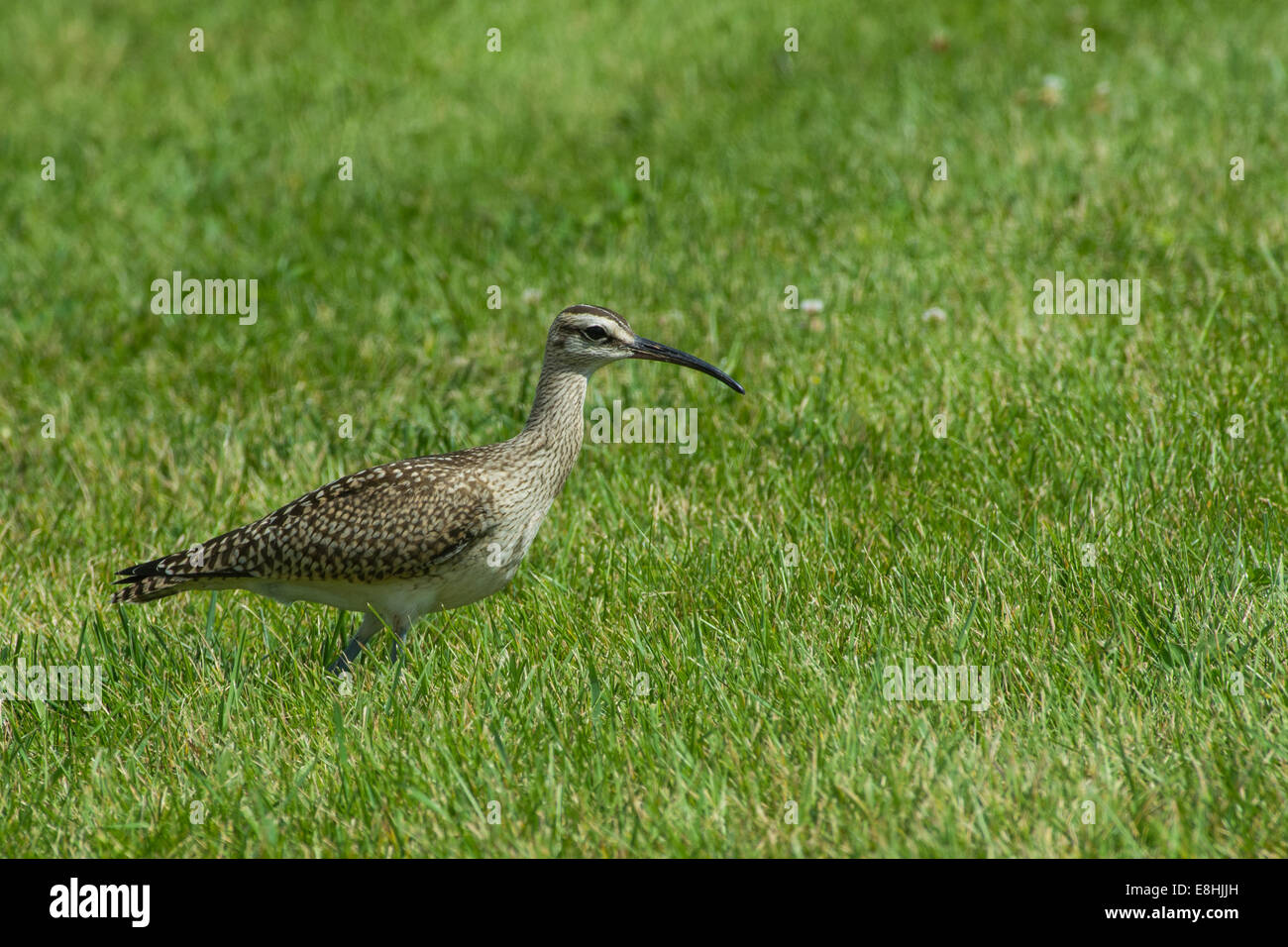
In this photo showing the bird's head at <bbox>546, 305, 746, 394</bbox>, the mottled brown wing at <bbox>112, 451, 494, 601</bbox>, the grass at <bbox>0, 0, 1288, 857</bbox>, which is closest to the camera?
the grass at <bbox>0, 0, 1288, 857</bbox>

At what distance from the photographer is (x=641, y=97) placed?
11.1m

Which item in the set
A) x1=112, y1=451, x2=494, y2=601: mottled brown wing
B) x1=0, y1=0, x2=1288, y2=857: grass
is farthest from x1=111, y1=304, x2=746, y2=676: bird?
x1=0, y1=0, x2=1288, y2=857: grass

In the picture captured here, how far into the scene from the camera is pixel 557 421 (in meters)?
5.27

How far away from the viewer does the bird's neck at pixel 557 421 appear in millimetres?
5207

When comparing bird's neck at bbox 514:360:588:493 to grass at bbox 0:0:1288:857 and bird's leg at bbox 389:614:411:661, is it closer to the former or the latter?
grass at bbox 0:0:1288:857

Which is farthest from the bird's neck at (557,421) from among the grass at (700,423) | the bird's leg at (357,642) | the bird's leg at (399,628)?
the bird's leg at (357,642)

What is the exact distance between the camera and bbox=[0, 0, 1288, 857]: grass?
397 cm

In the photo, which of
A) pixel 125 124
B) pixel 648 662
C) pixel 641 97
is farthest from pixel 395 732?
pixel 125 124

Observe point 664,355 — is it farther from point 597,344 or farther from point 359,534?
point 359,534

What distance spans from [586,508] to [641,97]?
5914mm

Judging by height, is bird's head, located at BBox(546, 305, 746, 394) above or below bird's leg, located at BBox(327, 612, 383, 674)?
above

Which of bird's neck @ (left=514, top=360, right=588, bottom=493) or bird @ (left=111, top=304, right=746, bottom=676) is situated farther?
bird's neck @ (left=514, top=360, right=588, bottom=493)

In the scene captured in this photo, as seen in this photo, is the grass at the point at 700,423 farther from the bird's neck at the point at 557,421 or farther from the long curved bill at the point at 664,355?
the long curved bill at the point at 664,355
